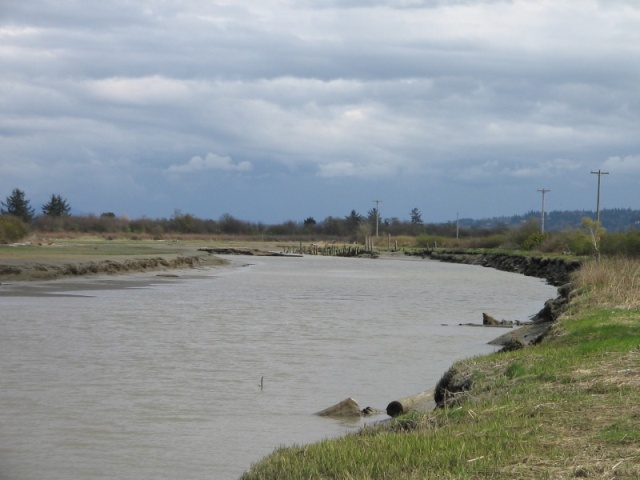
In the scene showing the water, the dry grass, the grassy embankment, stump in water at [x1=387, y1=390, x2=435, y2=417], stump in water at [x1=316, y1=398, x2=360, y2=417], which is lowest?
the water

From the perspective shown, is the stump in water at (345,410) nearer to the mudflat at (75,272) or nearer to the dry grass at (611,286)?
the dry grass at (611,286)

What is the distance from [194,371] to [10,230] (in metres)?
53.6

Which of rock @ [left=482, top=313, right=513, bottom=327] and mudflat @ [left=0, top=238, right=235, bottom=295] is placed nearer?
rock @ [left=482, top=313, right=513, bottom=327]

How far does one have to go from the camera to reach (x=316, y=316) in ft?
94.0

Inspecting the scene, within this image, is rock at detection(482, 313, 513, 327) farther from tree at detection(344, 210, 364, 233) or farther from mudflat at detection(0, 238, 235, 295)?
tree at detection(344, 210, 364, 233)

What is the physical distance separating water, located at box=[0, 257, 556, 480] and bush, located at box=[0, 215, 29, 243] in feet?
107

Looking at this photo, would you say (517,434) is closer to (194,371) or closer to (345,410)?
(345,410)

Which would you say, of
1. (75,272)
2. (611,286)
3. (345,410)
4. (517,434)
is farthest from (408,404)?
(75,272)

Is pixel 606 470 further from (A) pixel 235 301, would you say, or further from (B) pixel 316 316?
(A) pixel 235 301

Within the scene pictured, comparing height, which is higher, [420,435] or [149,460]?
[420,435]

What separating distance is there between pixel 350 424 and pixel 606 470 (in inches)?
235

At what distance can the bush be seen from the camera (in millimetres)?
65469

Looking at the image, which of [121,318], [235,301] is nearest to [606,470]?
[121,318]

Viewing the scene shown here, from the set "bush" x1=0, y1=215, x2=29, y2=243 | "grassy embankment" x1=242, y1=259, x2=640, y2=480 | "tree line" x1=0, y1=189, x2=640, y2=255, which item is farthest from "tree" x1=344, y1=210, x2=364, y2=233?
"grassy embankment" x1=242, y1=259, x2=640, y2=480
